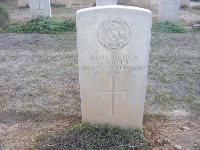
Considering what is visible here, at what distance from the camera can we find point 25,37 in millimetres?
9250

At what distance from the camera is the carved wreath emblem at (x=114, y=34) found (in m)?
3.53

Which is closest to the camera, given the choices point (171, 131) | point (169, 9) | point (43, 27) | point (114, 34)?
point (114, 34)

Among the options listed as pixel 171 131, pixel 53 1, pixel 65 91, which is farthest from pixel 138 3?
pixel 171 131

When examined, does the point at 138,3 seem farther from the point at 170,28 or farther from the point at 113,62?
the point at 113,62

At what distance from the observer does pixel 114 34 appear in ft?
11.7

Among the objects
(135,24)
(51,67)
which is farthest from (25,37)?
(135,24)

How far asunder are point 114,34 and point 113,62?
349 mm

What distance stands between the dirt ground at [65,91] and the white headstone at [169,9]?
220cm

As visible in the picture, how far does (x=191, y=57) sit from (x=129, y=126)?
4.05m

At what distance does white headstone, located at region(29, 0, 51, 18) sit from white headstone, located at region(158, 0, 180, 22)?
13.3 ft

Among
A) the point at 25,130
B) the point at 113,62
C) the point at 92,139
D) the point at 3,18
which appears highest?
the point at 3,18

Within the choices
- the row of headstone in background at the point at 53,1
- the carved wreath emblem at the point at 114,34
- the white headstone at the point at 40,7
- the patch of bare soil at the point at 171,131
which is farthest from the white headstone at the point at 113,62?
the row of headstone in background at the point at 53,1

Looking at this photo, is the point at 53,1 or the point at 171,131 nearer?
the point at 171,131

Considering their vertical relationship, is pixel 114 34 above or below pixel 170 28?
above
